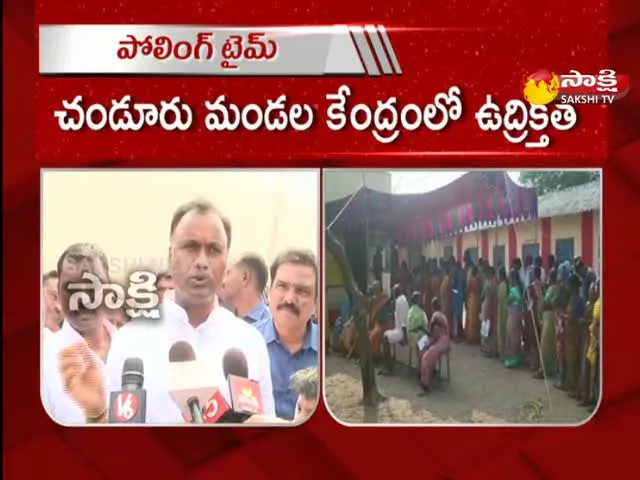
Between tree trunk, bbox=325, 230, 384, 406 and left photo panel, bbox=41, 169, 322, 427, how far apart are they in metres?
0.11

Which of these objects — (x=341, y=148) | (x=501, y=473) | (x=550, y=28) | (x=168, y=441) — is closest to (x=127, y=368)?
(x=168, y=441)

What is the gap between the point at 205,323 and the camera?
266 cm

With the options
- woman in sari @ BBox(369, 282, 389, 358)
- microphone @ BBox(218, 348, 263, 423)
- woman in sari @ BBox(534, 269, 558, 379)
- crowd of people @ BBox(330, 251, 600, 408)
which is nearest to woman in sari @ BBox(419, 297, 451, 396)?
crowd of people @ BBox(330, 251, 600, 408)

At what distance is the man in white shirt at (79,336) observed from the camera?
2650 millimetres

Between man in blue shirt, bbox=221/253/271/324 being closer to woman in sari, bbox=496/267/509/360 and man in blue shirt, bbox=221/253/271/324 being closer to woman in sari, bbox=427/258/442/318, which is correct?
woman in sari, bbox=427/258/442/318

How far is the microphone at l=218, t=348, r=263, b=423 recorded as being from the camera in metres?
2.65

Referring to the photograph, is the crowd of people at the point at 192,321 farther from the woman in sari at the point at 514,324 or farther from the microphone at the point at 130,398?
the woman in sari at the point at 514,324

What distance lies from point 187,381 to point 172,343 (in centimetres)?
12

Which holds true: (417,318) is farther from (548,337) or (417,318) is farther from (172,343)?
(172,343)

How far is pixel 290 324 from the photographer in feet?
8.71

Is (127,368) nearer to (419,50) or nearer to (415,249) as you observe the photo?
(415,249)

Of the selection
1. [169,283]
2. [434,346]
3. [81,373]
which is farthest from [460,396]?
[81,373]

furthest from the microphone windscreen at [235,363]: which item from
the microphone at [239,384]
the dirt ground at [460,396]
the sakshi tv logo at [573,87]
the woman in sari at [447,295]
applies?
the sakshi tv logo at [573,87]

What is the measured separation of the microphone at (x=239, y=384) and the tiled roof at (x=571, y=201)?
95cm
